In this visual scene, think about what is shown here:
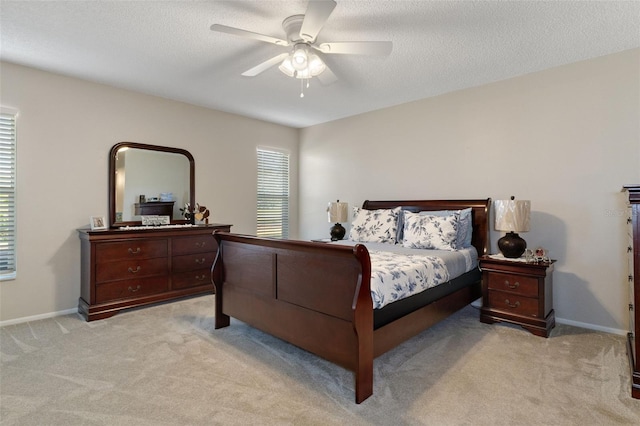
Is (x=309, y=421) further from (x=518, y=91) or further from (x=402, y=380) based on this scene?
(x=518, y=91)

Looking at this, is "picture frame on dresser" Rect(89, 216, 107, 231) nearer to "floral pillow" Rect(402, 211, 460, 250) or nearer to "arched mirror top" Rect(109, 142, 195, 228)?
"arched mirror top" Rect(109, 142, 195, 228)

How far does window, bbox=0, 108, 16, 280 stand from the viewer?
3.25 metres

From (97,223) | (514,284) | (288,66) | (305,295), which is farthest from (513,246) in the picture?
(97,223)

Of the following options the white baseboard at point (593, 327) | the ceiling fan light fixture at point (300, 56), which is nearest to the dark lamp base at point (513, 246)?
the white baseboard at point (593, 327)

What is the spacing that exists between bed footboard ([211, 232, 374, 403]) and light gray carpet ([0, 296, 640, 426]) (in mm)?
199

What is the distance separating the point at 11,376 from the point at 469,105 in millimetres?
4844

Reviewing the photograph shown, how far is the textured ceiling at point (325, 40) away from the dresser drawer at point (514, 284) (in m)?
2.07

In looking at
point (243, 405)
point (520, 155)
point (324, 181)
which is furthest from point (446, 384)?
point (324, 181)

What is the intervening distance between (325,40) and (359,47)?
1.83 feet

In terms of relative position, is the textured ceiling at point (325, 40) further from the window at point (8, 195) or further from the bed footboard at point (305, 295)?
the bed footboard at point (305, 295)

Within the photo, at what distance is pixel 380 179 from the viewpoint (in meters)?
4.77

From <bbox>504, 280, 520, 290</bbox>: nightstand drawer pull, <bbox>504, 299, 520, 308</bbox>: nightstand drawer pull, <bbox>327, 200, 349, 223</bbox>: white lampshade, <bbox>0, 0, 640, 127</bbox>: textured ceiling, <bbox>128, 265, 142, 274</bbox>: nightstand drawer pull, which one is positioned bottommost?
<bbox>504, 299, 520, 308</bbox>: nightstand drawer pull

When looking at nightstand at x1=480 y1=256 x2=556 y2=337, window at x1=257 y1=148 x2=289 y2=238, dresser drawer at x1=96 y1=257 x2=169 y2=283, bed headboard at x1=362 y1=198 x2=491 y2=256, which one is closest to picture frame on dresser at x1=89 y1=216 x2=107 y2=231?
dresser drawer at x1=96 y1=257 x2=169 y2=283

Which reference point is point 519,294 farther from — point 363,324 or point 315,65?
point 315,65
